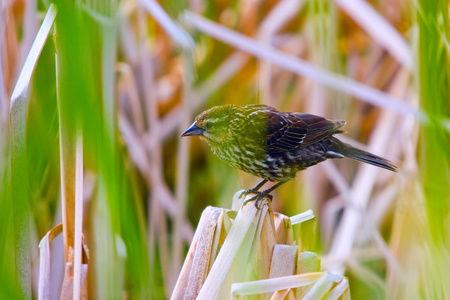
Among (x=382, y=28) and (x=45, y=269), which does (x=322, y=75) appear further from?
(x=45, y=269)

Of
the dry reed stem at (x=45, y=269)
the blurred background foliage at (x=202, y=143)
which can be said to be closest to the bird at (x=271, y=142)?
the blurred background foliage at (x=202, y=143)

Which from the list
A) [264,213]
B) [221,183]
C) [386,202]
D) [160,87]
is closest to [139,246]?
[264,213]

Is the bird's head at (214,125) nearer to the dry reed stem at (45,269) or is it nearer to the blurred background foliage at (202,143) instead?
the blurred background foliage at (202,143)

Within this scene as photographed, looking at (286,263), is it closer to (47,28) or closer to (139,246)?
→ (139,246)

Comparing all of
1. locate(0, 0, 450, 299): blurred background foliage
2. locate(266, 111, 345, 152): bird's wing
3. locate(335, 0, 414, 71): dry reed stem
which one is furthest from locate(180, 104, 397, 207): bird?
locate(335, 0, 414, 71): dry reed stem

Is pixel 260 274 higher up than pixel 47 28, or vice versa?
pixel 47 28

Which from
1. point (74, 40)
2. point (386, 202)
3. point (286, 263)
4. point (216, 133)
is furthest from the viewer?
point (386, 202)

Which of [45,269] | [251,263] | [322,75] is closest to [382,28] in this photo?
[322,75]
